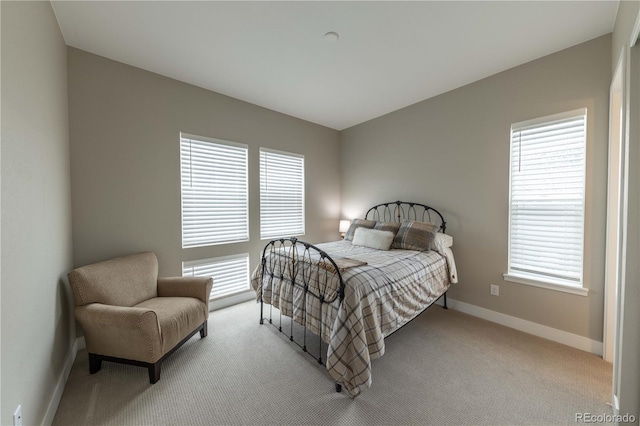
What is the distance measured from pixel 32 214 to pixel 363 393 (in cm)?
252

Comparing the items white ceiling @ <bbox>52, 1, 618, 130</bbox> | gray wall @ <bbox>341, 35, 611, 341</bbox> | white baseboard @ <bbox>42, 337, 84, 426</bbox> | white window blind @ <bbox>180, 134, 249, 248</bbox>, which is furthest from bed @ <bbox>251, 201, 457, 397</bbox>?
white ceiling @ <bbox>52, 1, 618, 130</bbox>

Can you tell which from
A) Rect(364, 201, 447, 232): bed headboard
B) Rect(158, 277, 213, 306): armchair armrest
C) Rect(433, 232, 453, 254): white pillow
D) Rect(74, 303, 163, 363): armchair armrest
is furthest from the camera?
Rect(364, 201, 447, 232): bed headboard

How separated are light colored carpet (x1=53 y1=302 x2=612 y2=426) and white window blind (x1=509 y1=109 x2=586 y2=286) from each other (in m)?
0.80

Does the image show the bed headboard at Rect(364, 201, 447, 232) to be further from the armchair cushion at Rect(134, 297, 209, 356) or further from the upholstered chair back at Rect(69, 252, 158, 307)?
the upholstered chair back at Rect(69, 252, 158, 307)

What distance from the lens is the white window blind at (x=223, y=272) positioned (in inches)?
122

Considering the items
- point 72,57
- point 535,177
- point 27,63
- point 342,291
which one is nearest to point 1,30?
point 27,63

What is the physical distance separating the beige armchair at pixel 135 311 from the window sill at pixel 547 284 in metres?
3.38

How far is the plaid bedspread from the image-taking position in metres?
1.69

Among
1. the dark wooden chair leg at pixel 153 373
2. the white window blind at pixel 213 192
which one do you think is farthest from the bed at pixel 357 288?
the dark wooden chair leg at pixel 153 373

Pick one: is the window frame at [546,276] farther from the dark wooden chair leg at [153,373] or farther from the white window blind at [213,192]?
the dark wooden chair leg at [153,373]

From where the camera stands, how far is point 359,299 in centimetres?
177

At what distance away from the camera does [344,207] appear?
15.6 ft

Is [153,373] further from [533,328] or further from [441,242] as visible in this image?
[533,328]

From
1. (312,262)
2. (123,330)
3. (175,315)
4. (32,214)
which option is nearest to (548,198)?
(312,262)
